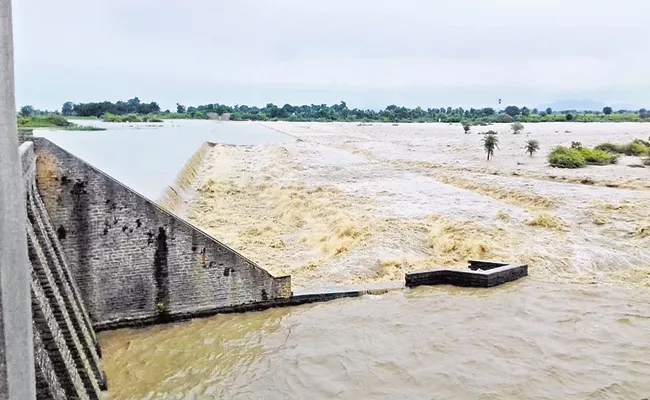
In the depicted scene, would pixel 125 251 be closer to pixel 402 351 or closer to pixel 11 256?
pixel 402 351

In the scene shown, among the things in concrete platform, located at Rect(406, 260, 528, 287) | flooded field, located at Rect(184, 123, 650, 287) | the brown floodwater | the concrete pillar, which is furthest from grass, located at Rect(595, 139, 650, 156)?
the concrete pillar

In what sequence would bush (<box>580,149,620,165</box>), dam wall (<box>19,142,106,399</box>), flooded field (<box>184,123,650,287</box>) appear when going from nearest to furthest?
dam wall (<box>19,142,106,399</box>)
flooded field (<box>184,123,650,287</box>)
bush (<box>580,149,620,165</box>)

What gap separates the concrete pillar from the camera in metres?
3.84

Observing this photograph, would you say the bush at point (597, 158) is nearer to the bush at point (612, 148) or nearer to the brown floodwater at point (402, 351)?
the bush at point (612, 148)

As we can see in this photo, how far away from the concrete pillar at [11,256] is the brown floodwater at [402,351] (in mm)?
4986

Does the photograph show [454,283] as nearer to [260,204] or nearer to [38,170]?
[38,170]

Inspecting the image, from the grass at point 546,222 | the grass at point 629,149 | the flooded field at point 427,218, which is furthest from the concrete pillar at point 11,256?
the grass at point 629,149

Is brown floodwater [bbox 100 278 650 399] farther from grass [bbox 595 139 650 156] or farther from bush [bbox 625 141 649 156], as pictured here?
bush [bbox 625 141 649 156]

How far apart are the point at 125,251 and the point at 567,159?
29097 millimetres

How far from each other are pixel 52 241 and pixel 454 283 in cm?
883

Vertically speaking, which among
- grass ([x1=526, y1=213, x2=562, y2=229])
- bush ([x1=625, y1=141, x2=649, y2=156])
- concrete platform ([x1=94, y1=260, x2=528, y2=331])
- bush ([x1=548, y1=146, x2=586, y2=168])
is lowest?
concrete platform ([x1=94, y1=260, x2=528, y2=331])

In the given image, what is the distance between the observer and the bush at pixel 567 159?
3378 cm

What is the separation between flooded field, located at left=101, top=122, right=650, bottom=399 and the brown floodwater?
3 cm

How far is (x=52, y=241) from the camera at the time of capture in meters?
9.91
